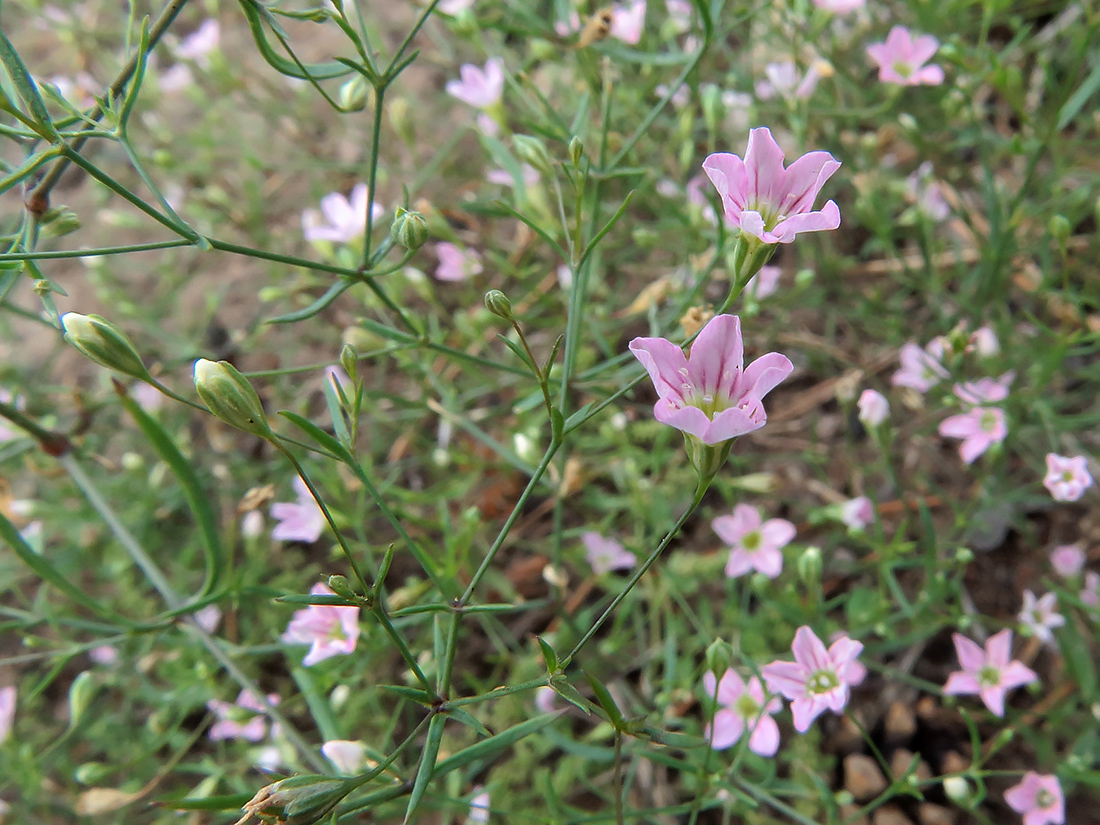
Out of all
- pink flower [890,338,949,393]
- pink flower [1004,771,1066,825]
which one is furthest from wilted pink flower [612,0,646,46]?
pink flower [1004,771,1066,825]

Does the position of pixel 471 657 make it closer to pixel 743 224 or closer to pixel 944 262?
pixel 743 224

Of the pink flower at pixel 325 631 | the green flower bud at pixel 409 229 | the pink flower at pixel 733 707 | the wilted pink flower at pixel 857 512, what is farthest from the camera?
the wilted pink flower at pixel 857 512

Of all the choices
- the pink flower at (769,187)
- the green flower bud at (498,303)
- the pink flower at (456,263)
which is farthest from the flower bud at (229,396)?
the pink flower at (456,263)

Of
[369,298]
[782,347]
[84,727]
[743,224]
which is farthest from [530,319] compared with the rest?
[84,727]

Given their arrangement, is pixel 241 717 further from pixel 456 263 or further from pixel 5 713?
pixel 456 263

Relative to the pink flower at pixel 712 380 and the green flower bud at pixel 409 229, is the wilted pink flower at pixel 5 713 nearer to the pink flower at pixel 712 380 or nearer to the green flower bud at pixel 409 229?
the green flower bud at pixel 409 229

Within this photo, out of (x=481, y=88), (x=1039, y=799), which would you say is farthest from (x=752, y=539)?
(x=481, y=88)
